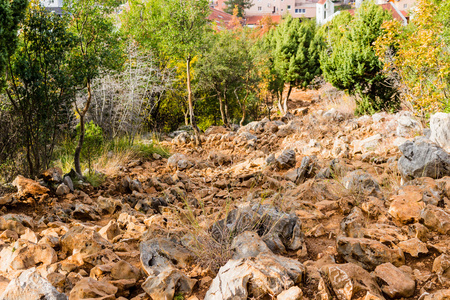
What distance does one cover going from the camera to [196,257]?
2.41 metres

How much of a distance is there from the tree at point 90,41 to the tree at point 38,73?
0.21 m

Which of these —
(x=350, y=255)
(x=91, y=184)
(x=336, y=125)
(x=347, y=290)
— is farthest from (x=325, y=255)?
(x=336, y=125)

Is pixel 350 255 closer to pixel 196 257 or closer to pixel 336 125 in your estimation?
pixel 196 257

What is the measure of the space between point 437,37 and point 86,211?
6800 mm

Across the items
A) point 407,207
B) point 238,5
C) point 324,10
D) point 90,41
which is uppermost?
point 238,5

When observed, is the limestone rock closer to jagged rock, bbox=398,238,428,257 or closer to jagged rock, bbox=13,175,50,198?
jagged rock, bbox=398,238,428,257

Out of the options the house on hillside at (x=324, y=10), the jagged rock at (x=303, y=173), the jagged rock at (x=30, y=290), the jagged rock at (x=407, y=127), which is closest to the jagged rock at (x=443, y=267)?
the jagged rock at (x=30, y=290)

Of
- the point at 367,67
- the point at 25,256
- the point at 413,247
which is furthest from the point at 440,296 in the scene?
the point at 367,67

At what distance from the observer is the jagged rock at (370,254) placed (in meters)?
2.13

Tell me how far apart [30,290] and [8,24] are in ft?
10.2

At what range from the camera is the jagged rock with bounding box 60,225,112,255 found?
2.45 meters

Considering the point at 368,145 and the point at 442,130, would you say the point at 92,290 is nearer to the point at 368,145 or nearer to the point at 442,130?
the point at 442,130

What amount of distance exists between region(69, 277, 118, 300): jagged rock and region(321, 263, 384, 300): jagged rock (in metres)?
1.17

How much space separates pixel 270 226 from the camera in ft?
8.55
